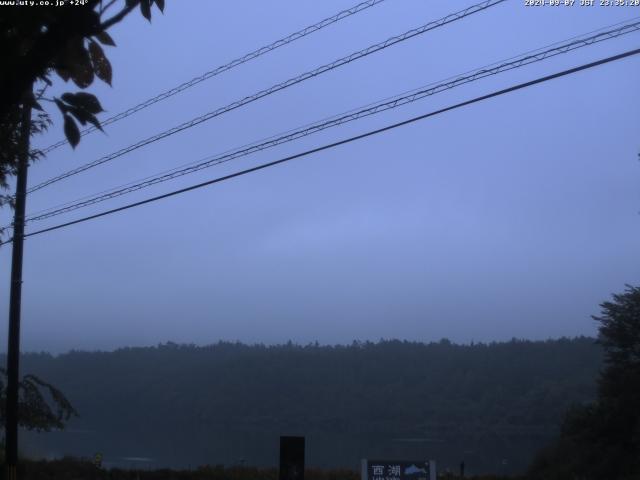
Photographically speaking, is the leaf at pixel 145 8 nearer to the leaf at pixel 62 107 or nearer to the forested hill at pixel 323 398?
the leaf at pixel 62 107

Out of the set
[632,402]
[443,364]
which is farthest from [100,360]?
[632,402]

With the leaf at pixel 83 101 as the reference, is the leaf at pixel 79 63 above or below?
above

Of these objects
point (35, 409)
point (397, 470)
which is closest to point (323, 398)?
point (35, 409)

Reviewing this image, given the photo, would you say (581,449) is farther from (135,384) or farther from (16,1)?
(135,384)

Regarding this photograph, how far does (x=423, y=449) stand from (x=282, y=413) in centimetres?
2905

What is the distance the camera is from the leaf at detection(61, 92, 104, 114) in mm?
3943

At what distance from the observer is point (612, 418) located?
32.0 meters

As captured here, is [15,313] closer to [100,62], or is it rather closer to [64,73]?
[64,73]

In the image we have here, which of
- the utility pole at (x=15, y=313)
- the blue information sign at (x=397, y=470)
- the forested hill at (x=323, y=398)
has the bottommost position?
the forested hill at (x=323, y=398)

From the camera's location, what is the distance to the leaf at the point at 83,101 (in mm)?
3943

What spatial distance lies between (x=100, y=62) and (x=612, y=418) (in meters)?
31.2

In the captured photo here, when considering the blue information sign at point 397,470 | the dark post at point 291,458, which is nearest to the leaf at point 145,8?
the dark post at point 291,458

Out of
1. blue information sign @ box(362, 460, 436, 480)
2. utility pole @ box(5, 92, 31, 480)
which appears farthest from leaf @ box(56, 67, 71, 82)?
utility pole @ box(5, 92, 31, 480)

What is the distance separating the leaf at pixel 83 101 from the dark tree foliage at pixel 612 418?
28.6 metres
